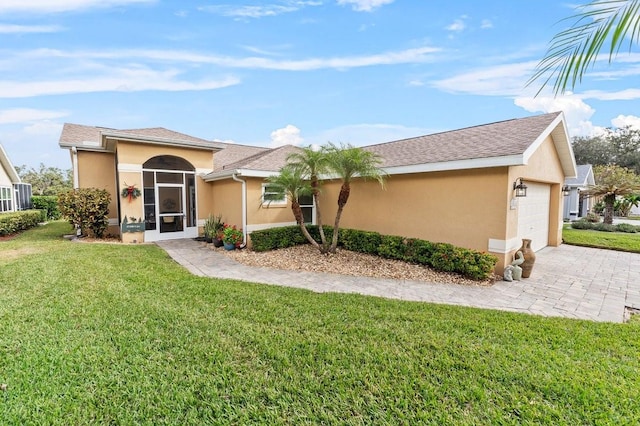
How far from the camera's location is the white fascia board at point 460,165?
286 inches

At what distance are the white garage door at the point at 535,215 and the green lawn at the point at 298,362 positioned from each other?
5151 millimetres

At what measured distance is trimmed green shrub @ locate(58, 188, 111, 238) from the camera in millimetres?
12367

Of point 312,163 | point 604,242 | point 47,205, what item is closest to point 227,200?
point 312,163

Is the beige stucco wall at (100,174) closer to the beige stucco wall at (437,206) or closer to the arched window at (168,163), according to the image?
the arched window at (168,163)

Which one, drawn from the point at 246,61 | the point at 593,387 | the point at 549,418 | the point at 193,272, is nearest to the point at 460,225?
the point at 593,387

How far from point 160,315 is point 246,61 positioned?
11326 mm

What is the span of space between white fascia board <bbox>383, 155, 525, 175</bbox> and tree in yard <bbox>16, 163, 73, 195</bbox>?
4543cm

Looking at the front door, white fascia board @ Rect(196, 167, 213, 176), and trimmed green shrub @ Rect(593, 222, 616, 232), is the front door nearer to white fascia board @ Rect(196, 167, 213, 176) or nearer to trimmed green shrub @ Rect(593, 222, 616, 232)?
white fascia board @ Rect(196, 167, 213, 176)

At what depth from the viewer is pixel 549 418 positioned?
9.09 feet

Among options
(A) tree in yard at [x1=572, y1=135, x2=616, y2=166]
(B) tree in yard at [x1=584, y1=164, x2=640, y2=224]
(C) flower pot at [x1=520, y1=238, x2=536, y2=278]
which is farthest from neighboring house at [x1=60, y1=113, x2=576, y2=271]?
(A) tree in yard at [x1=572, y1=135, x2=616, y2=166]

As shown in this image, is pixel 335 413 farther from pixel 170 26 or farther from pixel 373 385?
pixel 170 26

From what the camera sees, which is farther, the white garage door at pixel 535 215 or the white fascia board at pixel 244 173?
the white fascia board at pixel 244 173

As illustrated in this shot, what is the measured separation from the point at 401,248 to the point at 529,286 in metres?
3.43

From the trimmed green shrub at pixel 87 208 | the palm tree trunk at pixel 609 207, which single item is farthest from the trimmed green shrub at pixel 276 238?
the palm tree trunk at pixel 609 207
